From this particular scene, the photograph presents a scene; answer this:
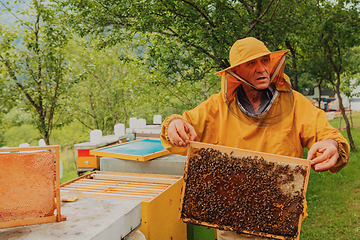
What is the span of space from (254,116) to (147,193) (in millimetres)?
A: 1208

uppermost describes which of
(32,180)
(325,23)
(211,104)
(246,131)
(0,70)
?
(325,23)

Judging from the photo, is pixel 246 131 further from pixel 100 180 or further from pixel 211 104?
pixel 100 180

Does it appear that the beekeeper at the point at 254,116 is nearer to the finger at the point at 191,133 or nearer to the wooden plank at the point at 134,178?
the finger at the point at 191,133

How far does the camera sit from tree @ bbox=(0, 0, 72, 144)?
596 cm

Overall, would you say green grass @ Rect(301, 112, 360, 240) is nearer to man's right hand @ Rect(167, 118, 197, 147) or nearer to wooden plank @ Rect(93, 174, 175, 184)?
wooden plank @ Rect(93, 174, 175, 184)

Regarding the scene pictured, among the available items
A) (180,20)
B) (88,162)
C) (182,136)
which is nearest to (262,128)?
(182,136)

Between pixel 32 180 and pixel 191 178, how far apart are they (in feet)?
3.32

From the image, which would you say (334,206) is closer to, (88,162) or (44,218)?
(88,162)

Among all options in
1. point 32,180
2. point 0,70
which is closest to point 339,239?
point 32,180

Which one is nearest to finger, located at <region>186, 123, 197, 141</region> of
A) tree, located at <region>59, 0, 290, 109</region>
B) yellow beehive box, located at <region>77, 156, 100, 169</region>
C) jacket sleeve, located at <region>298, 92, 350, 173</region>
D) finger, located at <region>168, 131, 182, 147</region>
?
finger, located at <region>168, 131, 182, 147</region>

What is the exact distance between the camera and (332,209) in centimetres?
601

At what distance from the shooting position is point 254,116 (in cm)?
190

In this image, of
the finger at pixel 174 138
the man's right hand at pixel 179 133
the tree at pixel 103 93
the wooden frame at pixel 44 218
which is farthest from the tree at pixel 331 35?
the tree at pixel 103 93

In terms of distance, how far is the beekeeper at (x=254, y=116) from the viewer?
1814mm
